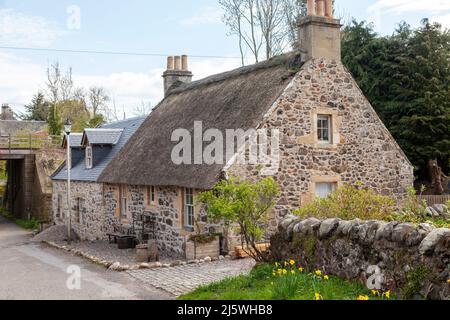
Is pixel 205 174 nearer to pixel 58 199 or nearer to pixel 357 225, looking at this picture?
pixel 357 225

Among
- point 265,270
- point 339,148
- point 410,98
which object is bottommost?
point 265,270

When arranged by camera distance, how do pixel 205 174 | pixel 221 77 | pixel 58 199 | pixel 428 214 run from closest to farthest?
pixel 428 214
pixel 205 174
pixel 221 77
pixel 58 199

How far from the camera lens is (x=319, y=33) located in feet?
55.9

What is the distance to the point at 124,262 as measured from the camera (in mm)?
16375

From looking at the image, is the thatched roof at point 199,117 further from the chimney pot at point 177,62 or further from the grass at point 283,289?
the grass at point 283,289

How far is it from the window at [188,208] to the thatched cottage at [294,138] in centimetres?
3

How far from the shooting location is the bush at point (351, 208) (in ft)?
38.0

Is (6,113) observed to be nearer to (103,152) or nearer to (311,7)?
(103,152)

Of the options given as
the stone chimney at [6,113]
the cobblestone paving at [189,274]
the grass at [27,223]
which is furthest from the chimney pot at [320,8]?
the stone chimney at [6,113]

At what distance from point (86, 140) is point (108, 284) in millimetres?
14904

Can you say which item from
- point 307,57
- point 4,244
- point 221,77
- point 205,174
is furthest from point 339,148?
point 4,244

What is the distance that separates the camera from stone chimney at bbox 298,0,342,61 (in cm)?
1684

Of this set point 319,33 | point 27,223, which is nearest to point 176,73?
point 319,33

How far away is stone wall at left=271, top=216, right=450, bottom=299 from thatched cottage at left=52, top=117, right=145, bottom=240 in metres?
13.2
